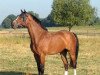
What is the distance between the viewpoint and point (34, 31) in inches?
391

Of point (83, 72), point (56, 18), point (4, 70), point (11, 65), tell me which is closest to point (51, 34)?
point (83, 72)

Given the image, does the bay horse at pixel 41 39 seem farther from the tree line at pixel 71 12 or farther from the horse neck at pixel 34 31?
the tree line at pixel 71 12

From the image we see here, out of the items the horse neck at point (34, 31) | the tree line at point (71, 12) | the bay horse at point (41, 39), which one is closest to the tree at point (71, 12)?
the tree line at point (71, 12)

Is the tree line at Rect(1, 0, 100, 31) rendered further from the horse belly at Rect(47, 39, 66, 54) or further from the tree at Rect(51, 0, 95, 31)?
the horse belly at Rect(47, 39, 66, 54)

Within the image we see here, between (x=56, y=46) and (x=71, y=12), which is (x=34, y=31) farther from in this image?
(x=71, y=12)

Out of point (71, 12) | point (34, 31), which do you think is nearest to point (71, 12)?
point (71, 12)

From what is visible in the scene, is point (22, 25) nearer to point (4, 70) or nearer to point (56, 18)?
point (4, 70)

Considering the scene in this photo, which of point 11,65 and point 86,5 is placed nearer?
point 11,65

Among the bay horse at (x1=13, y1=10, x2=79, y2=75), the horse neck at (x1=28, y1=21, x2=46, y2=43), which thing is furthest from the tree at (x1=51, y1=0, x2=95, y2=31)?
the horse neck at (x1=28, y1=21, x2=46, y2=43)

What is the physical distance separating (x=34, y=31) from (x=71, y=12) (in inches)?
1397

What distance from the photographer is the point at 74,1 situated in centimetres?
4644

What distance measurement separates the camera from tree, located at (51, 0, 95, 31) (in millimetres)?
44656

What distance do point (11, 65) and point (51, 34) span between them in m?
4.70

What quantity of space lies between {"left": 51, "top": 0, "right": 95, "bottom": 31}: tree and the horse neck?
34336 mm
